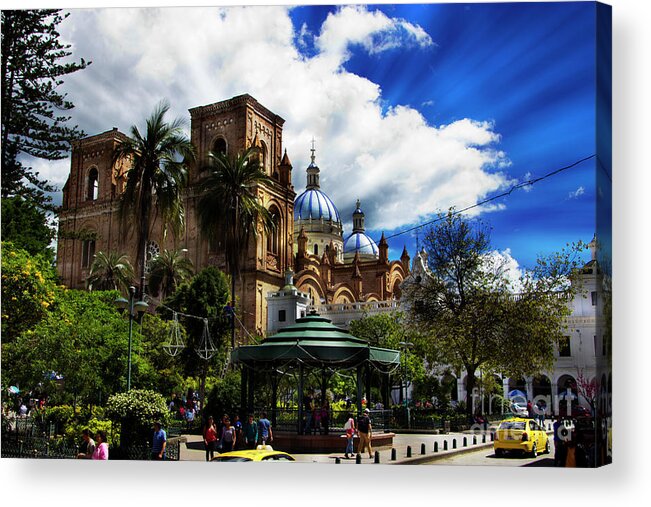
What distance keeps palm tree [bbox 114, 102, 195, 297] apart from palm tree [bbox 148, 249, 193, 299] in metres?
11.8

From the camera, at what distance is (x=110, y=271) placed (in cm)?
3800

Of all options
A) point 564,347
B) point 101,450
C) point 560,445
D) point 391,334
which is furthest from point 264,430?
point 391,334

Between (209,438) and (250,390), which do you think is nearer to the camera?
(209,438)

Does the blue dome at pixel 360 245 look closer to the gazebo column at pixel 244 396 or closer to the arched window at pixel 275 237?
the arched window at pixel 275 237

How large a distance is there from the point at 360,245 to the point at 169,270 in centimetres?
3875

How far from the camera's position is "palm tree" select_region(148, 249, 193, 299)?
40.9 m

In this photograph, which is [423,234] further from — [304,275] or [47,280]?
[304,275]

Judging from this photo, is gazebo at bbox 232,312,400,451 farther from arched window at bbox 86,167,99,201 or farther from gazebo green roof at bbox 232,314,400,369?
arched window at bbox 86,167,99,201

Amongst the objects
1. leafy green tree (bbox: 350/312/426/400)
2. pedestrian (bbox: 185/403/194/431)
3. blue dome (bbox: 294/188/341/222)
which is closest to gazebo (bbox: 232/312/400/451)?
pedestrian (bbox: 185/403/194/431)

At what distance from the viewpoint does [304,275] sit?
49.5m

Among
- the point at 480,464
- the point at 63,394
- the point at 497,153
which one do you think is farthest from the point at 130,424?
the point at 497,153

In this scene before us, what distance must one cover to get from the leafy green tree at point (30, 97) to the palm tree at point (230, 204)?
8759 mm

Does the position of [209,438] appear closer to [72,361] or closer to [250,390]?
[250,390]

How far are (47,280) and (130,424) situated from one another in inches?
391
